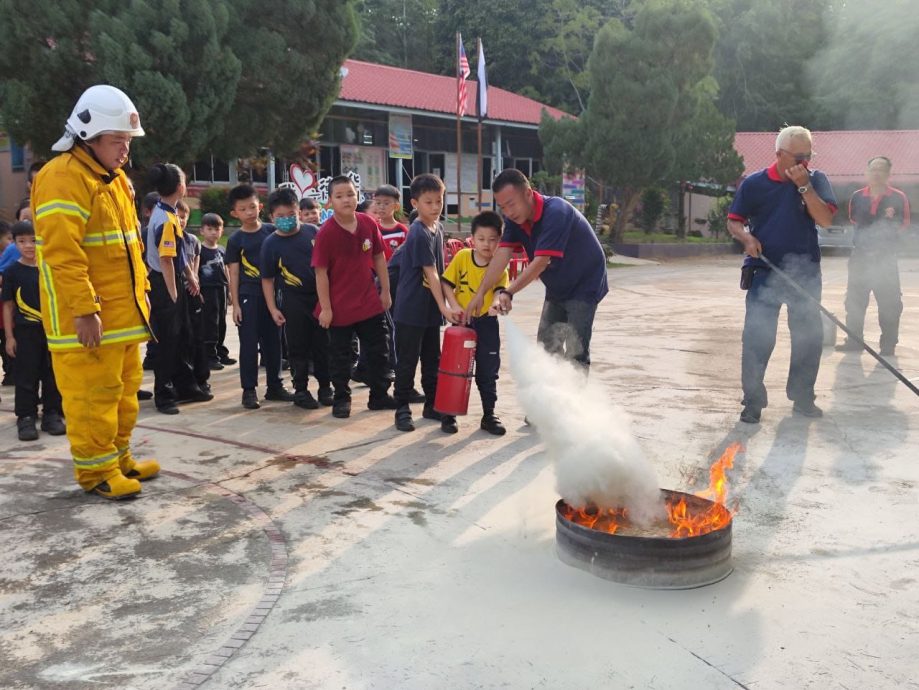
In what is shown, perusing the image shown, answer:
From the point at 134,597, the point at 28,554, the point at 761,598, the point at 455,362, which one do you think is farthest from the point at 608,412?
the point at 28,554

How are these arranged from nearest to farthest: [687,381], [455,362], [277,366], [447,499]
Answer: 1. [447,499]
2. [455,362]
3. [277,366]
4. [687,381]

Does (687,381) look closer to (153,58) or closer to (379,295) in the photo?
(379,295)

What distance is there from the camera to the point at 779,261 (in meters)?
5.97

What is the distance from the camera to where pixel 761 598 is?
10.8ft

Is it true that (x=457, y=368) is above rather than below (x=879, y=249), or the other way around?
below

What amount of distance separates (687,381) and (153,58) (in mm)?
12771

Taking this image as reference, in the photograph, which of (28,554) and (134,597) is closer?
(134,597)

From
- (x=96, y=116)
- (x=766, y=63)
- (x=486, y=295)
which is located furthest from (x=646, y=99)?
(x=96, y=116)

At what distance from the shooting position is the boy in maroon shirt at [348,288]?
6.02 metres

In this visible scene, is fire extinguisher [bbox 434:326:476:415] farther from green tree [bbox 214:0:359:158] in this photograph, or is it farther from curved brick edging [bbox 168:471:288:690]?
green tree [bbox 214:0:359:158]

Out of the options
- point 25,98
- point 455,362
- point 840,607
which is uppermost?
point 25,98

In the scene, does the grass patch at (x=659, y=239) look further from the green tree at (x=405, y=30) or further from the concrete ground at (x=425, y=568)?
the concrete ground at (x=425, y=568)

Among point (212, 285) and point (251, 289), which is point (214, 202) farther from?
point (251, 289)

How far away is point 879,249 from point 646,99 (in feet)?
57.2
